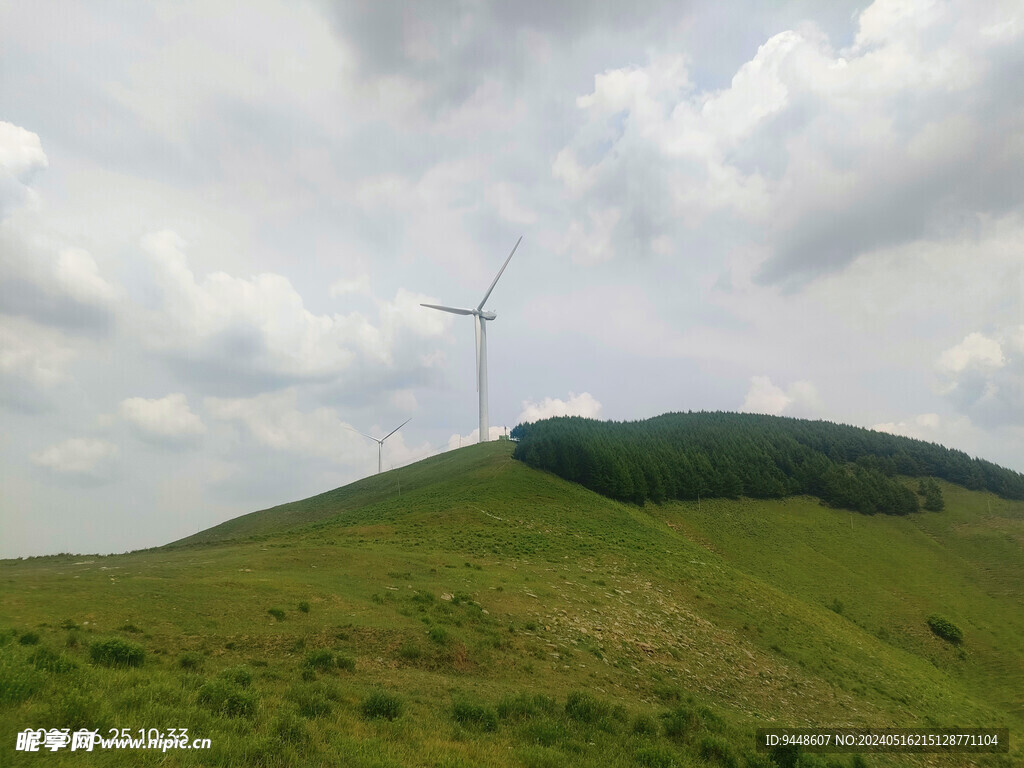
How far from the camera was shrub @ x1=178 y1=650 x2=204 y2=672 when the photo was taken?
14820mm

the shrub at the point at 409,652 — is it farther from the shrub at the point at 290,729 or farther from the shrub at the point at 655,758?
the shrub at the point at 655,758

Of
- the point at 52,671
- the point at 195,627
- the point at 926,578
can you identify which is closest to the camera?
the point at 52,671

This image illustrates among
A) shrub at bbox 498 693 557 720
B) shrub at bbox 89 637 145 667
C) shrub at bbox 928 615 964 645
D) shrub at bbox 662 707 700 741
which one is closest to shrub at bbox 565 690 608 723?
shrub at bbox 498 693 557 720

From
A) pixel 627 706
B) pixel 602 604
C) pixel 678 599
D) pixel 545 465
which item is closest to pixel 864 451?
pixel 545 465

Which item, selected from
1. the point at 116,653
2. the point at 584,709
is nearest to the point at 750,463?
the point at 584,709

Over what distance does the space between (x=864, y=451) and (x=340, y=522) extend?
14906cm

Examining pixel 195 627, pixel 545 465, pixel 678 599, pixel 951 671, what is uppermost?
pixel 545 465

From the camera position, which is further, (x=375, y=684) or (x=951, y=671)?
(x=951, y=671)

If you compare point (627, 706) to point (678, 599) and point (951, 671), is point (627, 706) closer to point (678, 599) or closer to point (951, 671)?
point (678, 599)

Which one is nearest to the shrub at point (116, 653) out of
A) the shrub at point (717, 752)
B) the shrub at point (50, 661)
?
the shrub at point (50, 661)

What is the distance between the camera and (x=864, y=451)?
145625 mm

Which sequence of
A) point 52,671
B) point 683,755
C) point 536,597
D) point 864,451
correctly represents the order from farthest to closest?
point 864,451
point 536,597
point 683,755
point 52,671

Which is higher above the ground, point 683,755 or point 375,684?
point 375,684

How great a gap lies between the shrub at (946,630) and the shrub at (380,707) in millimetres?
67291
